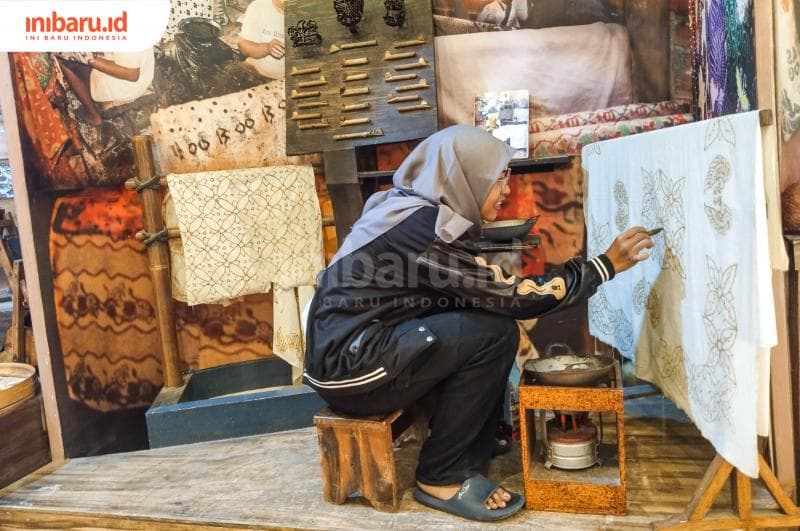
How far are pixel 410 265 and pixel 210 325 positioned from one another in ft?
6.54

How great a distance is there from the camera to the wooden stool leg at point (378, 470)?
2.36 m

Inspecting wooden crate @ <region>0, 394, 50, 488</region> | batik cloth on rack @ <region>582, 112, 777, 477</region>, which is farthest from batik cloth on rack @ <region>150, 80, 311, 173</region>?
batik cloth on rack @ <region>582, 112, 777, 477</region>

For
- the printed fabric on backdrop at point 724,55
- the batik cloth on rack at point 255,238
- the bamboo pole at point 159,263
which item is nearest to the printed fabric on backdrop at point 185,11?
the bamboo pole at point 159,263

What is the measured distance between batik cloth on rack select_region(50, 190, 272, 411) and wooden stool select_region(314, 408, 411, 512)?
60.7 inches

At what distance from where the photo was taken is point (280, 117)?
365 cm

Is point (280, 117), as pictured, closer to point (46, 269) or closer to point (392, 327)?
point (46, 269)

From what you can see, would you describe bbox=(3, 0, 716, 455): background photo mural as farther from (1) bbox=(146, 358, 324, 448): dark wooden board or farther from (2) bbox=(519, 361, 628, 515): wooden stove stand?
(2) bbox=(519, 361, 628, 515): wooden stove stand

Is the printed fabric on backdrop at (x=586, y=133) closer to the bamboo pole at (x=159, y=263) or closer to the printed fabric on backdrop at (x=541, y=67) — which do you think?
the printed fabric on backdrop at (x=541, y=67)

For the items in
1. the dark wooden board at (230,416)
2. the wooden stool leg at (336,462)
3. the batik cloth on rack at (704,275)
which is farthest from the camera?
the dark wooden board at (230,416)

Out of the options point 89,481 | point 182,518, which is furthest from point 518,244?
point 89,481

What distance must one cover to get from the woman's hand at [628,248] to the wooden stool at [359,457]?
0.96 m

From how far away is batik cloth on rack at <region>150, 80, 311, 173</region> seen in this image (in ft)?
11.9

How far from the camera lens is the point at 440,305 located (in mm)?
2441

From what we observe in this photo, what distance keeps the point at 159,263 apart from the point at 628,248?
8.12 ft
